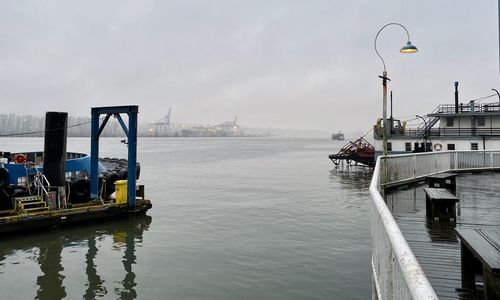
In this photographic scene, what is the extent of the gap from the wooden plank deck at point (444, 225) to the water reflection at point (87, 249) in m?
7.45

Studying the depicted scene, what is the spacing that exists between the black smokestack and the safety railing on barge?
14746mm

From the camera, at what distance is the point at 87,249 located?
14.9 m

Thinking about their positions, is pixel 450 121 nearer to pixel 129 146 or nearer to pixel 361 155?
pixel 361 155

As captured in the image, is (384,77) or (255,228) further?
(255,228)

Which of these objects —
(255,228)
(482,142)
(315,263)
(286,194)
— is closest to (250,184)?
(286,194)

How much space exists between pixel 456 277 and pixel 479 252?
4.72 ft

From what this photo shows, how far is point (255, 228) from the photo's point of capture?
58.1 feet

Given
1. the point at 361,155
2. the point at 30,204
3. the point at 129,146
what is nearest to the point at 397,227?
the point at 30,204

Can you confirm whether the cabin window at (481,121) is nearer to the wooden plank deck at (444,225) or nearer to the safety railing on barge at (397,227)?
the safety railing on barge at (397,227)

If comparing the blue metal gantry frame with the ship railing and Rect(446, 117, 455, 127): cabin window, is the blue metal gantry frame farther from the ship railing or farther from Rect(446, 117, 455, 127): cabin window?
Rect(446, 117, 455, 127): cabin window

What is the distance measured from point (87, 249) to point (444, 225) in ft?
41.3

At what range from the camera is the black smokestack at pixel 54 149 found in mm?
18438

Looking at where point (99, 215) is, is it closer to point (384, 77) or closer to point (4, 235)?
point (4, 235)

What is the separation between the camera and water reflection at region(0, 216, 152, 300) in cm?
1085
